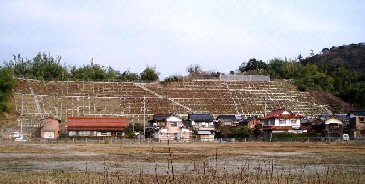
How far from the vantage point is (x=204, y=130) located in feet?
206

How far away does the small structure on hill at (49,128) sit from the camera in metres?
58.4

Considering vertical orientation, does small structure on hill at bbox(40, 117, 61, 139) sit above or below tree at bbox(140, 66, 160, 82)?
below

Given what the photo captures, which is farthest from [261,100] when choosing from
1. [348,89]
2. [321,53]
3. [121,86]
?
[321,53]

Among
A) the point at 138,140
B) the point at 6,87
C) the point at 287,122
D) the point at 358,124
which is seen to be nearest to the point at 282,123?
the point at 287,122

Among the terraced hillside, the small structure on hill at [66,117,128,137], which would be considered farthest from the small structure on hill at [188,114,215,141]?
the small structure on hill at [66,117,128,137]

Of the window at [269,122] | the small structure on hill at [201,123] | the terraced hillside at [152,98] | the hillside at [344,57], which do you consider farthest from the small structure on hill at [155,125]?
the hillside at [344,57]

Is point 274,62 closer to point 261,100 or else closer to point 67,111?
point 261,100

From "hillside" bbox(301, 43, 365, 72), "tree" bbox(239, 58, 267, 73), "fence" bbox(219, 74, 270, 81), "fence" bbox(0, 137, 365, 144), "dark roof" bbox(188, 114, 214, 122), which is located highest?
"hillside" bbox(301, 43, 365, 72)

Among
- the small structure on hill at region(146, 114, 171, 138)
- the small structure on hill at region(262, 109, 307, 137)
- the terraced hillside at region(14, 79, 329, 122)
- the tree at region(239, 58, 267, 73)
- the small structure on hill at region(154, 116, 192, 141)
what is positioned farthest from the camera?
the tree at region(239, 58, 267, 73)

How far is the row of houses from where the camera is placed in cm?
6053

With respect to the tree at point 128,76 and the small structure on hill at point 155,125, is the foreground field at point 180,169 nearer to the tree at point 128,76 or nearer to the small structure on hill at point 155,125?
the small structure on hill at point 155,125

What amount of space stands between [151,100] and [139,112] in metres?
5.32

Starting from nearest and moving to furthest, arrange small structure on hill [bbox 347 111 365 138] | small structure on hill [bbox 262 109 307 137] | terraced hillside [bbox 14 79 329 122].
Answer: small structure on hill [bbox 262 109 307 137]
small structure on hill [bbox 347 111 365 138]
terraced hillside [bbox 14 79 329 122]

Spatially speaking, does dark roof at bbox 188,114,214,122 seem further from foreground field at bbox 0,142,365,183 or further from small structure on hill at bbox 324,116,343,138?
foreground field at bbox 0,142,365,183
